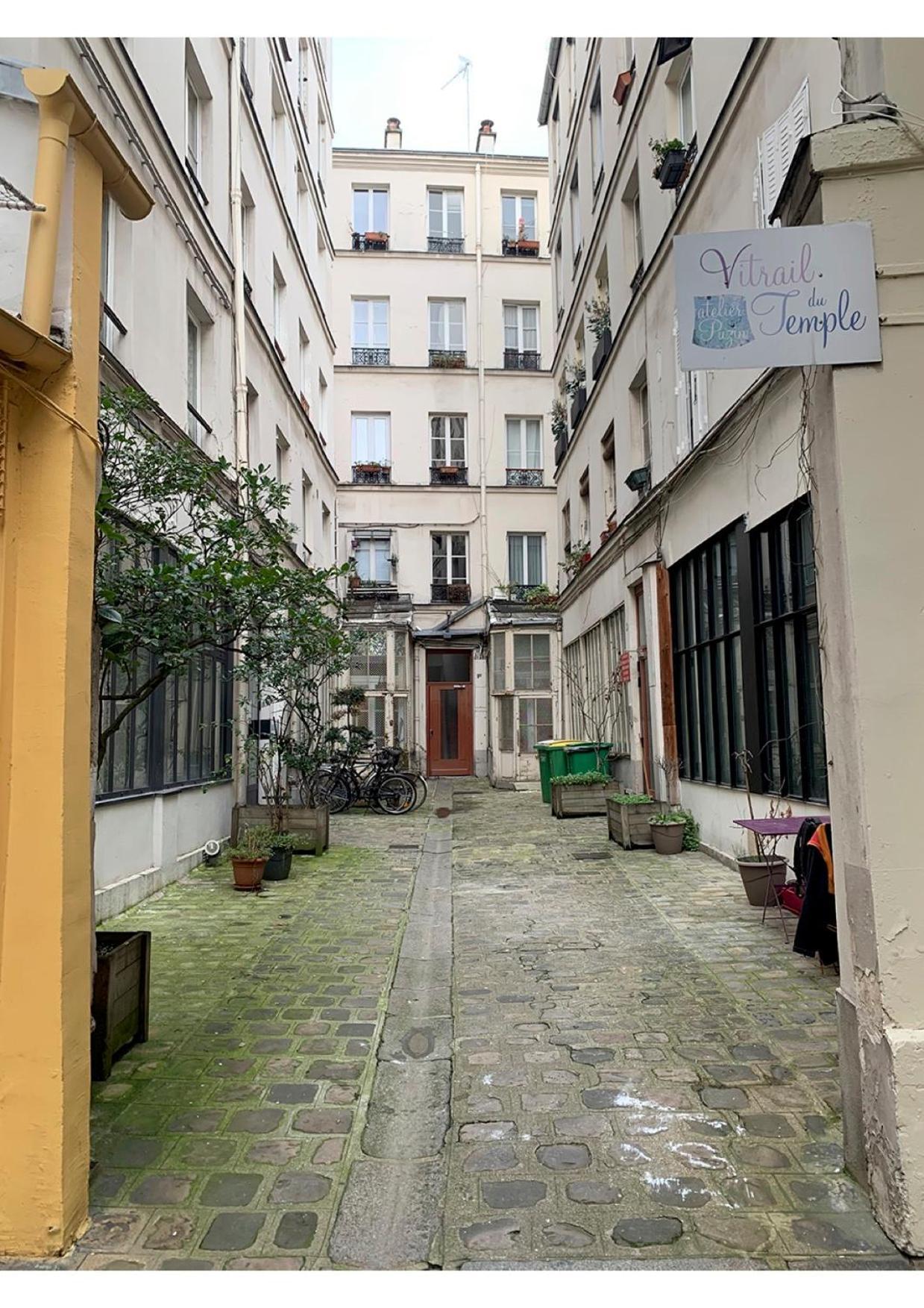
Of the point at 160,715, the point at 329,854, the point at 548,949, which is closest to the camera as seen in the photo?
the point at 548,949

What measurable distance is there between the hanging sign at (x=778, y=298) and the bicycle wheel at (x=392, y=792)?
11936 mm

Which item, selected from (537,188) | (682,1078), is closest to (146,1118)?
(682,1078)

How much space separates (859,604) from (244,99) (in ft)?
41.2

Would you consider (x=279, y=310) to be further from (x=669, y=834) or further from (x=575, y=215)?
(x=669, y=834)

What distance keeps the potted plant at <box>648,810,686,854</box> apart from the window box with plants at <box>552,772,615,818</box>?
3.41 meters

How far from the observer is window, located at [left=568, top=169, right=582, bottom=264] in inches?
672

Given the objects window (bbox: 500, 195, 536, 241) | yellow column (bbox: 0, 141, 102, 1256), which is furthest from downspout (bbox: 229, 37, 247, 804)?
window (bbox: 500, 195, 536, 241)

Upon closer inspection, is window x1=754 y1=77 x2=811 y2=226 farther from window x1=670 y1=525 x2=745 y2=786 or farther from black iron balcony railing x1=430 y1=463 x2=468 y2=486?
black iron balcony railing x1=430 y1=463 x2=468 y2=486

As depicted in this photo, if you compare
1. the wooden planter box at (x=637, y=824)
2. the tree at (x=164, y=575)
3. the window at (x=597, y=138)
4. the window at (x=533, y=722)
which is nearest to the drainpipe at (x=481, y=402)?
the window at (x=533, y=722)

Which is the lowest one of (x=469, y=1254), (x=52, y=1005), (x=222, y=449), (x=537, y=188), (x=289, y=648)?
(x=469, y=1254)

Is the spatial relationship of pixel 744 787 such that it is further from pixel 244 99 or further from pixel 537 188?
pixel 537 188

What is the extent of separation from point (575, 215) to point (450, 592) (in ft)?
29.8

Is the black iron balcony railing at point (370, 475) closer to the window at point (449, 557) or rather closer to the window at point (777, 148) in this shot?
the window at point (449, 557)

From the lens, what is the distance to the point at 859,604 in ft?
9.53
